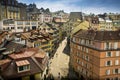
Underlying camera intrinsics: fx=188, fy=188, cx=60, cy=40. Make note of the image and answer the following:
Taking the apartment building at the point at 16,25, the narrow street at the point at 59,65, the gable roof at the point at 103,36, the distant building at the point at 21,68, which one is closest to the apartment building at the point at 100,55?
the gable roof at the point at 103,36

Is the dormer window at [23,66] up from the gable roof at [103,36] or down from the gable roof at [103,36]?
down

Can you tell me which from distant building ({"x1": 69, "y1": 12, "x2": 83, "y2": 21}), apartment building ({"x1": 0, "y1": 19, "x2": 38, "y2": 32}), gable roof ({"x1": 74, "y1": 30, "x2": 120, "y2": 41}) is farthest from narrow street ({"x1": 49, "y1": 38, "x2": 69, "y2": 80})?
distant building ({"x1": 69, "y1": 12, "x2": 83, "y2": 21})

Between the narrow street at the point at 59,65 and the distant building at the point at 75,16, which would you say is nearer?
the narrow street at the point at 59,65

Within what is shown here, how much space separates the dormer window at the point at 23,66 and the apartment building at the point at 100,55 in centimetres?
1976

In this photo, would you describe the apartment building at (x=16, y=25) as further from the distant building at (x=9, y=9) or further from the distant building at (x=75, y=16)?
the distant building at (x=75, y=16)

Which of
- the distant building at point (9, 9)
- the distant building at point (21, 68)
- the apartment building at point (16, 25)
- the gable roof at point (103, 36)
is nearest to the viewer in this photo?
the distant building at point (21, 68)

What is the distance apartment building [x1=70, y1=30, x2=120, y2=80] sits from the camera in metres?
37.2

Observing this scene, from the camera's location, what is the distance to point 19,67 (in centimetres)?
1997

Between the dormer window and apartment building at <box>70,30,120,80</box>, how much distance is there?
19.8 metres

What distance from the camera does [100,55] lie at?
121 ft

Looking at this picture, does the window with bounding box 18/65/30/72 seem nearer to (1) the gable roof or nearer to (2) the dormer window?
(2) the dormer window

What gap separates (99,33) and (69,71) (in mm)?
13738

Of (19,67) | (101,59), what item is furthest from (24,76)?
(101,59)

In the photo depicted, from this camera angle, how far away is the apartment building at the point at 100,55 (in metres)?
37.2
